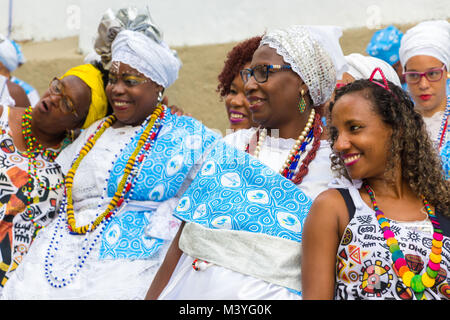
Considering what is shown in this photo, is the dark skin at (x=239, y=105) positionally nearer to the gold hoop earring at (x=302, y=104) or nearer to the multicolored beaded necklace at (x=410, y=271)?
the gold hoop earring at (x=302, y=104)

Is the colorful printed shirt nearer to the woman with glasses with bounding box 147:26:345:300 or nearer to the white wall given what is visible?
the woman with glasses with bounding box 147:26:345:300

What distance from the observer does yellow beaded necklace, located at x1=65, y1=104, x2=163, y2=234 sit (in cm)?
370

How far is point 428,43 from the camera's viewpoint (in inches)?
167

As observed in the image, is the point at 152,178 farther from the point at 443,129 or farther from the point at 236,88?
the point at 443,129

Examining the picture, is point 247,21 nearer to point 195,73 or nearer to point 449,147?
point 195,73

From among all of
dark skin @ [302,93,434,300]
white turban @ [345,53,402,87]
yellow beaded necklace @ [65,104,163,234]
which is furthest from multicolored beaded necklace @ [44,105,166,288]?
dark skin @ [302,93,434,300]

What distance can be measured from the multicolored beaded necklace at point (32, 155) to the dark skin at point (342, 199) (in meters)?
2.28

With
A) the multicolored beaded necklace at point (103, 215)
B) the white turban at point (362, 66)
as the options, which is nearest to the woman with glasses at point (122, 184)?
the multicolored beaded necklace at point (103, 215)

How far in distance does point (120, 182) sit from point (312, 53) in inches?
61.2

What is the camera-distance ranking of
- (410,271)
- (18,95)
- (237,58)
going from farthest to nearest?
1. (18,95)
2. (237,58)
3. (410,271)

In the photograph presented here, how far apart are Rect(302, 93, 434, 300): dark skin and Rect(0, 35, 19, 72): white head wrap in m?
5.15

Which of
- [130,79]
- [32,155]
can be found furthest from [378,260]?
[32,155]

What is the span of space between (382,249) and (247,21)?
5.45 m

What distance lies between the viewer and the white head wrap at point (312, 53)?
3092 mm
